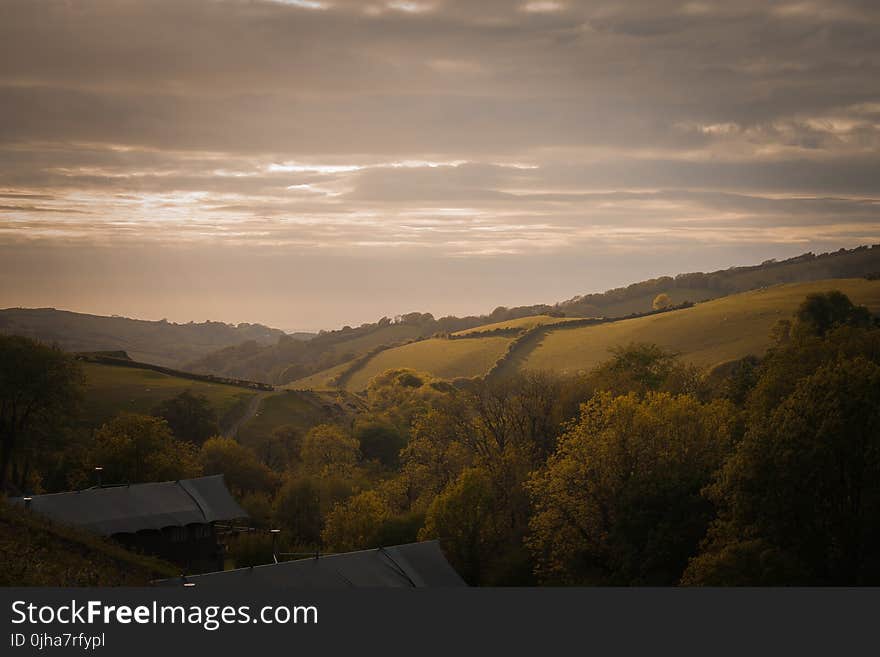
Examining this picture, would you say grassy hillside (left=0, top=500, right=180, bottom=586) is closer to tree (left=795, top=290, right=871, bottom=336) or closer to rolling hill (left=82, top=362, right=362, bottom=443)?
rolling hill (left=82, top=362, right=362, bottom=443)

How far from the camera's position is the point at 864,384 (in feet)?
85.2

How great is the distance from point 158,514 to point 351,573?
17.7 meters

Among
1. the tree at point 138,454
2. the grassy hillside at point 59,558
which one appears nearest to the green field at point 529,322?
the tree at point 138,454

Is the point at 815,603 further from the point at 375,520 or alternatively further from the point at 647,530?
the point at 375,520

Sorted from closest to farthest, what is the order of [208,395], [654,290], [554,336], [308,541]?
1. [308,541]
2. [208,395]
3. [554,336]
4. [654,290]

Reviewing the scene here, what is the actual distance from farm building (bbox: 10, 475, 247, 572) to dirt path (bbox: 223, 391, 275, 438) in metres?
46.3

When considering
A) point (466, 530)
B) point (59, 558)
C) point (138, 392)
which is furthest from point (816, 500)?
point (138, 392)

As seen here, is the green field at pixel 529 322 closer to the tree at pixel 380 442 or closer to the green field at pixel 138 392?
the green field at pixel 138 392

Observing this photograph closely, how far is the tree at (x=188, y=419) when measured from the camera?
8462cm

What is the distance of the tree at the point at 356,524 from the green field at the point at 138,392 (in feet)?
156

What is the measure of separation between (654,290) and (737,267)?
2157 centimetres

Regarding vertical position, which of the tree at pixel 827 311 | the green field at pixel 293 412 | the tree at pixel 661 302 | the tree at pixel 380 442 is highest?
the tree at pixel 661 302

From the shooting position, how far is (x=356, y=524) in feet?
154

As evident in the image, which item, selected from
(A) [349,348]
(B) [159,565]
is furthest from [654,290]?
(B) [159,565]
